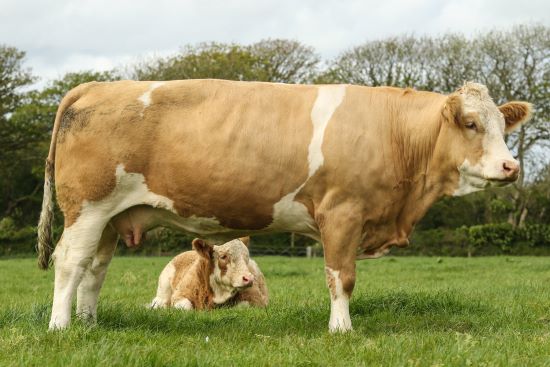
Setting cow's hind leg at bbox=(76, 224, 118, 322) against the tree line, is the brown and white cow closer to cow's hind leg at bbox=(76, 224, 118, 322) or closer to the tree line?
cow's hind leg at bbox=(76, 224, 118, 322)

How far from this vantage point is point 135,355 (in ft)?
15.0

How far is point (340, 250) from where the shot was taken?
6.39 m

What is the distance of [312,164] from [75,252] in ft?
7.55

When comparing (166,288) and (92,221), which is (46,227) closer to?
(92,221)

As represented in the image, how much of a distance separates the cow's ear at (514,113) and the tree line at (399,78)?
106ft

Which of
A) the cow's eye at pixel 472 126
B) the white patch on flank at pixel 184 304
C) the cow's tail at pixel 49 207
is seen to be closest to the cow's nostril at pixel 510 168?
the cow's eye at pixel 472 126

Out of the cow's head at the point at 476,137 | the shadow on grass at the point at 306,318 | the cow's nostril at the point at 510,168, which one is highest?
the cow's head at the point at 476,137

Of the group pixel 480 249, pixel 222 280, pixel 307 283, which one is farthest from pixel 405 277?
pixel 480 249

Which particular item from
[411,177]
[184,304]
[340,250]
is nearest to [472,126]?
[411,177]

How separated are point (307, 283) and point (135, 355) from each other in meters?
10.7

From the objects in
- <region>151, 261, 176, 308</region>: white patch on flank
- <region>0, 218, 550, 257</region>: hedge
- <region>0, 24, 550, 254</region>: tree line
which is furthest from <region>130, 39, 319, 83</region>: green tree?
<region>151, 261, 176, 308</region>: white patch on flank

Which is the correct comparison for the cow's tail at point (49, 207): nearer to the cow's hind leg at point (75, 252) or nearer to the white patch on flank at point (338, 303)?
the cow's hind leg at point (75, 252)

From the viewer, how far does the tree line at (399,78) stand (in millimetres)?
39500

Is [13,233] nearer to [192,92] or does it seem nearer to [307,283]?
[307,283]
